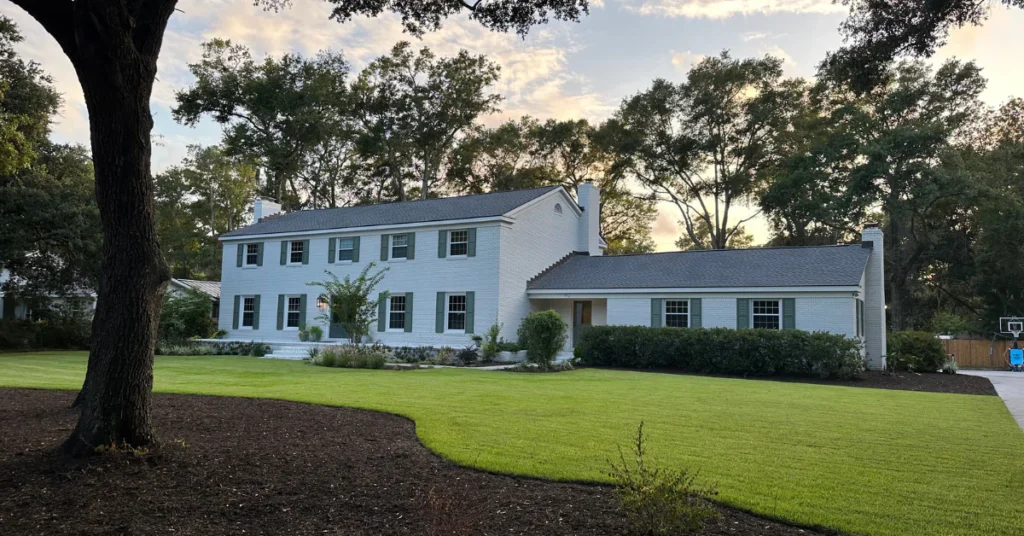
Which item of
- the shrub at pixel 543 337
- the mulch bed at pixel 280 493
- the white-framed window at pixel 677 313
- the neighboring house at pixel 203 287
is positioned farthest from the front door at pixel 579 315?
the neighboring house at pixel 203 287

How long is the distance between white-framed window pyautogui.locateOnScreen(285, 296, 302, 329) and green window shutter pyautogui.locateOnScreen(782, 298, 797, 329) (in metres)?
19.1

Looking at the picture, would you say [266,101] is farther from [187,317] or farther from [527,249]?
[527,249]

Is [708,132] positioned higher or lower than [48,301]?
higher

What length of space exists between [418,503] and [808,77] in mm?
38120

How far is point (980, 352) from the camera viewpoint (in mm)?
27688

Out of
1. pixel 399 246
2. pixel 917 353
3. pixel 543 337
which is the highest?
pixel 399 246

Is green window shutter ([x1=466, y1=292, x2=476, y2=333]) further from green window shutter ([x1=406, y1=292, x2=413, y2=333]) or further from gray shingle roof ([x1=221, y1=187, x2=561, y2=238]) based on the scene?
gray shingle roof ([x1=221, y1=187, x2=561, y2=238])

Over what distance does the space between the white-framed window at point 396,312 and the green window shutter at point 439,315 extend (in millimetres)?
1555

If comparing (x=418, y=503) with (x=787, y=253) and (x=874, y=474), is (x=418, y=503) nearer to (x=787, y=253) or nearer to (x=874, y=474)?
(x=874, y=474)

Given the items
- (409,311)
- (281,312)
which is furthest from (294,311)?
(409,311)

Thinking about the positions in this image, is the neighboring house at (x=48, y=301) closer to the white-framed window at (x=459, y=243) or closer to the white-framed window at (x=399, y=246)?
the white-framed window at (x=399, y=246)

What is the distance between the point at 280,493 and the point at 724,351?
52.0 ft

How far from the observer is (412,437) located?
7238 mm

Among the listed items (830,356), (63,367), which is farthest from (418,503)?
(63,367)
